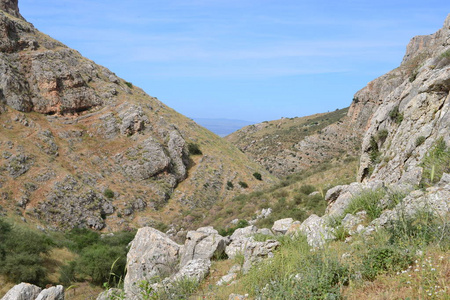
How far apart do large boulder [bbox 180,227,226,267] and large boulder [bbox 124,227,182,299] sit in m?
0.38

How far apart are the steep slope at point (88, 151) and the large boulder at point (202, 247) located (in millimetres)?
27333

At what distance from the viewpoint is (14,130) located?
37938 millimetres

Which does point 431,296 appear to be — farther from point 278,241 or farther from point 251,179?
point 251,179

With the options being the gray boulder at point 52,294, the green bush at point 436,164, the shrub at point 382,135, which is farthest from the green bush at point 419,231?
the shrub at point 382,135

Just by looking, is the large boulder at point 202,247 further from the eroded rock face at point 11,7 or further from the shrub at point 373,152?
the eroded rock face at point 11,7

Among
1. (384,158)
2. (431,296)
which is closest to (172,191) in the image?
(384,158)

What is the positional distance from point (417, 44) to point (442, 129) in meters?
73.0

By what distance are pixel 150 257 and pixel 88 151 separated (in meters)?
37.1

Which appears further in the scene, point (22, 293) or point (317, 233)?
point (22, 293)

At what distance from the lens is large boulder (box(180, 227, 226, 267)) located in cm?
869

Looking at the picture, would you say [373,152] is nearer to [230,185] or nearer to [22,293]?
[22,293]

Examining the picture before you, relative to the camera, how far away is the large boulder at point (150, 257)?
8170 millimetres

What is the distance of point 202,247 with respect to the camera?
29.3 ft

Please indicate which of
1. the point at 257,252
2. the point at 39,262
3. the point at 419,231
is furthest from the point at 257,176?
the point at 419,231
